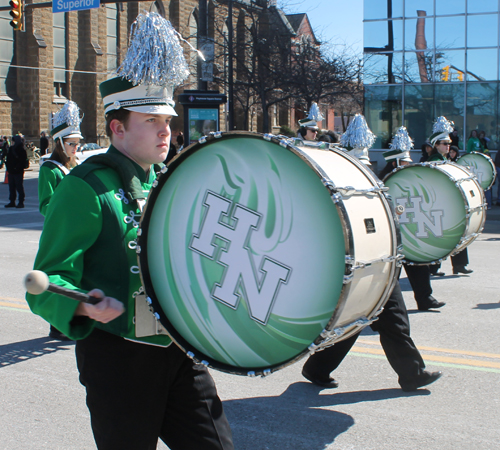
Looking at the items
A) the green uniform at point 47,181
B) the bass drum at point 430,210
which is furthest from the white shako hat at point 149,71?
the bass drum at point 430,210

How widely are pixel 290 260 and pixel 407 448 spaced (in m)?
1.77

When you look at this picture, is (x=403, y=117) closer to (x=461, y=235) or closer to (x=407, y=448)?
(x=461, y=235)

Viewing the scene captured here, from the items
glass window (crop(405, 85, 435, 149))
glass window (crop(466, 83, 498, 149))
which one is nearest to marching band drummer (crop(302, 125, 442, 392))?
glass window (crop(466, 83, 498, 149))

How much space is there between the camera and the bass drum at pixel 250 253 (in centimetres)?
230

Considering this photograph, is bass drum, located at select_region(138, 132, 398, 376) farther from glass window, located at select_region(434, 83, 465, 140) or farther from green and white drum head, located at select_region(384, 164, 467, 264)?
glass window, located at select_region(434, 83, 465, 140)

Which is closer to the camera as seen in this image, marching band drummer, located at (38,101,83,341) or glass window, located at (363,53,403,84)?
marching band drummer, located at (38,101,83,341)

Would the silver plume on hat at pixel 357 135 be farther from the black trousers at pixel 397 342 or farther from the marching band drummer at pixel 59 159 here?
the black trousers at pixel 397 342

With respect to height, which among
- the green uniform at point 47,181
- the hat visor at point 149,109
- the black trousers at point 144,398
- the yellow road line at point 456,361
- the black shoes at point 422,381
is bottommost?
the yellow road line at point 456,361

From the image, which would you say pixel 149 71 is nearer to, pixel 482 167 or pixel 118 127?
pixel 118 127

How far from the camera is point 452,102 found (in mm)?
23828

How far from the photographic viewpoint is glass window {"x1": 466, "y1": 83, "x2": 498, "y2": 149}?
76.0 feet

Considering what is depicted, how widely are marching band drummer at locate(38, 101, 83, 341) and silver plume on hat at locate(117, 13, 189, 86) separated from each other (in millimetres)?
3086

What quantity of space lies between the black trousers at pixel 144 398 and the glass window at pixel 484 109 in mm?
22711

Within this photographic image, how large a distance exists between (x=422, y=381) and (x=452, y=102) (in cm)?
2121
